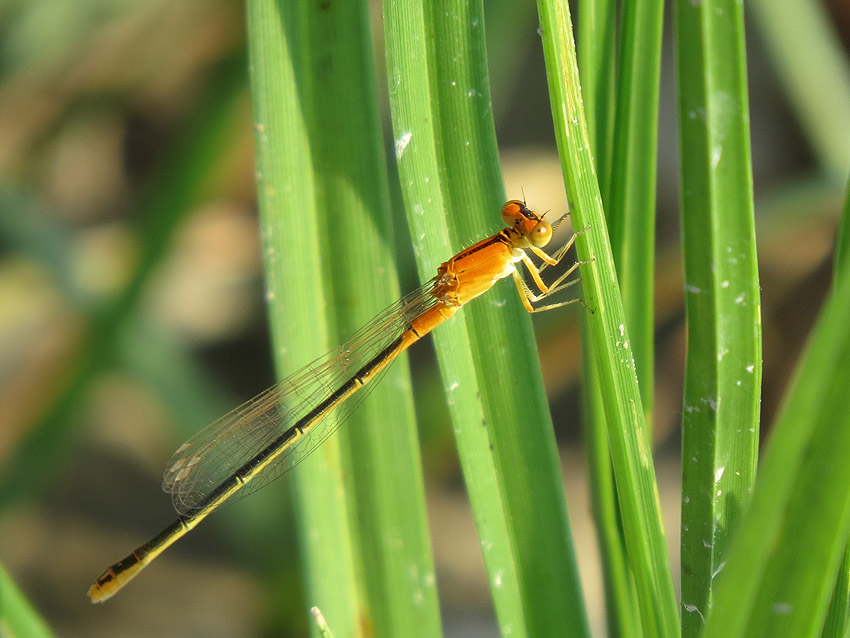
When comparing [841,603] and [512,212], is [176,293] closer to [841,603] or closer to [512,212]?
[512,212]

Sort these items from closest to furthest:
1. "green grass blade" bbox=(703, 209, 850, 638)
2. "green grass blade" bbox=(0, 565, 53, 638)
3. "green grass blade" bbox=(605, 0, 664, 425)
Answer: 1. "green grass blade" bbox=(703, 209, 850, 638)
2. "green grass blade" bbox=(605, 0, 664, 425)
3. "green grass blade" bbox=(0, 565, 53, 638)

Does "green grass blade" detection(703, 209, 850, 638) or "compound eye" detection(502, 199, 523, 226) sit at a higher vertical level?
"compound eye" detection(502, 199, 523, 226)

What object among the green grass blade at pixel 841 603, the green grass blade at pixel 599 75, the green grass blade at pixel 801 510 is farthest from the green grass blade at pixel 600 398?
the green grass blade at pixel 801 510

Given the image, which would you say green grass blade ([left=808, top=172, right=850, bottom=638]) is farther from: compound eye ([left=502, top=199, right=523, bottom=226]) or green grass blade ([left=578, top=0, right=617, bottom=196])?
compound eye ([left=502, top=199, right=523, bottom=226])

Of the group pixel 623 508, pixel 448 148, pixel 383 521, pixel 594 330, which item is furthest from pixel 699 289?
pixel 383 521

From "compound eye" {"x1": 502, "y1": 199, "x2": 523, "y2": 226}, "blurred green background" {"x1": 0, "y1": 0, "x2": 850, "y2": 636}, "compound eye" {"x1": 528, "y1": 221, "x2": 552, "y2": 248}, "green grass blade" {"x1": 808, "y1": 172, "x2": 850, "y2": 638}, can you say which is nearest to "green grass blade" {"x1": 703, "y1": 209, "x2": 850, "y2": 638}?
"green grass blade" {"x1": 808, "y1": 172, "x2": 850, "y2": 638}

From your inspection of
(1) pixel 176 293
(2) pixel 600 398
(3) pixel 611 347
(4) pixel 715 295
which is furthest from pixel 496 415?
(1) pixel 176 293
